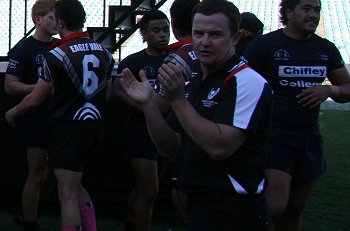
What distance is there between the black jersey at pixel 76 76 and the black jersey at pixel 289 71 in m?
1.05

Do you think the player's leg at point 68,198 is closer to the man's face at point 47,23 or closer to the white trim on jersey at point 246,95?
the man's face at point 47,23

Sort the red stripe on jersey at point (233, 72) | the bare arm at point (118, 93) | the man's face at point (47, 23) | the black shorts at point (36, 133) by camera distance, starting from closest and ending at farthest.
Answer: the red stripe on jersey at point (233, 72) < the bare arm at point (118, 93) < the black shorts at point (36, 133) < the man's face at point (47, 23)

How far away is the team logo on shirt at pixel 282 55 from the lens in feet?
15.3

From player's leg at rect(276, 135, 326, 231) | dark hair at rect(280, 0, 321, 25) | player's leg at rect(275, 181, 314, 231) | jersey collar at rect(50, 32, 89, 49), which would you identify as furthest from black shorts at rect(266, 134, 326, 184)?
jersey collar at rect(50, 32, 89, 49)

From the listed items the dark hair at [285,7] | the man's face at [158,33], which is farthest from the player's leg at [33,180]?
the dark hair at [285,7]

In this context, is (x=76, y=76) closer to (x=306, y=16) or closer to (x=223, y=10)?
(x=306, y=16)

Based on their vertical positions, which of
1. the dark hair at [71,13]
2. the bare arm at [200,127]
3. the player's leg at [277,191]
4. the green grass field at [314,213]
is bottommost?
the green grass field at [314,213]

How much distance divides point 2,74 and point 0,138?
0.57 meters

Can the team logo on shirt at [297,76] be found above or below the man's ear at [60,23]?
below

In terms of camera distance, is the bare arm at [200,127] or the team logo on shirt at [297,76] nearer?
the bare arm at [200,127]

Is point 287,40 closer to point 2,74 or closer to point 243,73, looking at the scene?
point 243,73

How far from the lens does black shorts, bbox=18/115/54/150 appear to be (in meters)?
5.41

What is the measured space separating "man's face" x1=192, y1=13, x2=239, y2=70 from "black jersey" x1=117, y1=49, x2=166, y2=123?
2248mm

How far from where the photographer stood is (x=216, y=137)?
281cm
